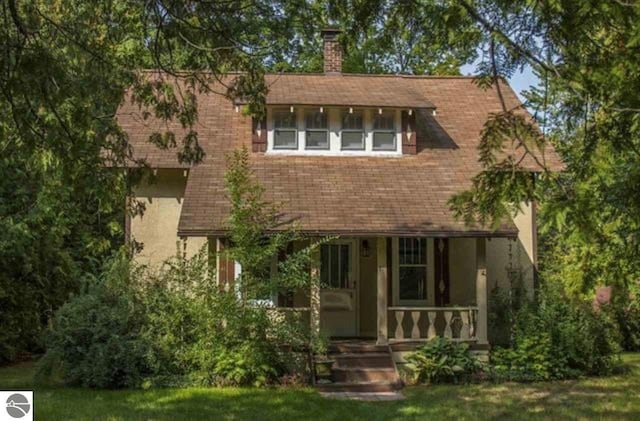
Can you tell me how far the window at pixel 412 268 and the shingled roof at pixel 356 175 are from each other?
143cm

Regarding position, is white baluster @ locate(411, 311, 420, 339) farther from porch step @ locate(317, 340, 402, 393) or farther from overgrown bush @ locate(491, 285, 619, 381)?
overgrown bush @ locate(491, 285, 619, 381)

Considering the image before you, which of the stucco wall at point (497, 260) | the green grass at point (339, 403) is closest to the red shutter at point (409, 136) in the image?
the stucco wall at point (497, 260)

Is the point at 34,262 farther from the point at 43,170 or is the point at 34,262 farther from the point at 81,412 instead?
the point at 43,170

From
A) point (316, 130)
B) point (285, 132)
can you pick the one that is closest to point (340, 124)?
point (316, 130)

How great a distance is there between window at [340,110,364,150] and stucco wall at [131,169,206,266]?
376cm

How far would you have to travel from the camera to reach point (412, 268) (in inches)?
634

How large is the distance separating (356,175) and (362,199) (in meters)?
1.15

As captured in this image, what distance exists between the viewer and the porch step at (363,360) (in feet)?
43.7

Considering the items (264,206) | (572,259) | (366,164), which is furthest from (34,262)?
(572,259)

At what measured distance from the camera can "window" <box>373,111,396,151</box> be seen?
1689 cm

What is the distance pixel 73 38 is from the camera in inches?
Answer: 335

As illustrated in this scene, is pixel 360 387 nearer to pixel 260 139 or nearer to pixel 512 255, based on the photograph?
pixel 512 255
